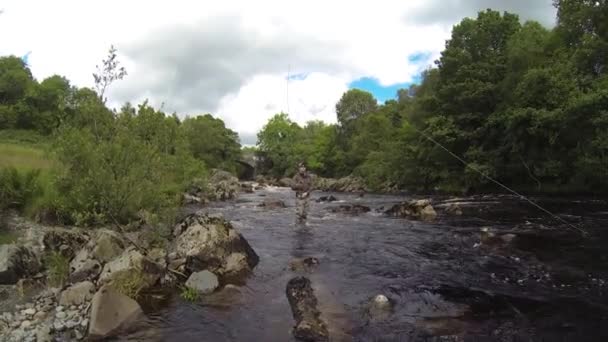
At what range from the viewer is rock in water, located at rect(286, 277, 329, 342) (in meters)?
7.07


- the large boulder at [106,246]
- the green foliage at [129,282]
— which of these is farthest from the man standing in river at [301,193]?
the green foliage at [129,282]

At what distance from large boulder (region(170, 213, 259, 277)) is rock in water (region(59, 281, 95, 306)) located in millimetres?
2551

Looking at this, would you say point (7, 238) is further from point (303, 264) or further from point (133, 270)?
point (303, 264)

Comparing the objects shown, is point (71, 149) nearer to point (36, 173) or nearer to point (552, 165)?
point (36, 173)

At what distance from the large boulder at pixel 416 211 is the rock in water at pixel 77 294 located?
1647cm

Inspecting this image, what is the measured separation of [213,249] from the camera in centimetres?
1125

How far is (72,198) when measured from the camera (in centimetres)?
1313

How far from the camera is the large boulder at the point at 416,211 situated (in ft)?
71.1

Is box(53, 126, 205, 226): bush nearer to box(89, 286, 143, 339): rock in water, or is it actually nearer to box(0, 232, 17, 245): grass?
box(0, 232, 17, 245): grass

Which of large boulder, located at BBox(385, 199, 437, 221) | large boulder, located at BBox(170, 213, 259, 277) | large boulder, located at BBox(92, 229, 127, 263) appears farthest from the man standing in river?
large boulder, located at BBox(92, 229, 127, 263)

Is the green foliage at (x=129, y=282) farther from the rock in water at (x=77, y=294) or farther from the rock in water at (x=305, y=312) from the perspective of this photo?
the rock in water at (x=305, y=312)

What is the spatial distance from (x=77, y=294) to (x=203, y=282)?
103 inches

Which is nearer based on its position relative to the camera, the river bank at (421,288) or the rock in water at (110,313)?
the rock in water at (110,313)

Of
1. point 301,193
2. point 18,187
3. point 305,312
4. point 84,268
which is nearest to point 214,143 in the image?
point 301,193
